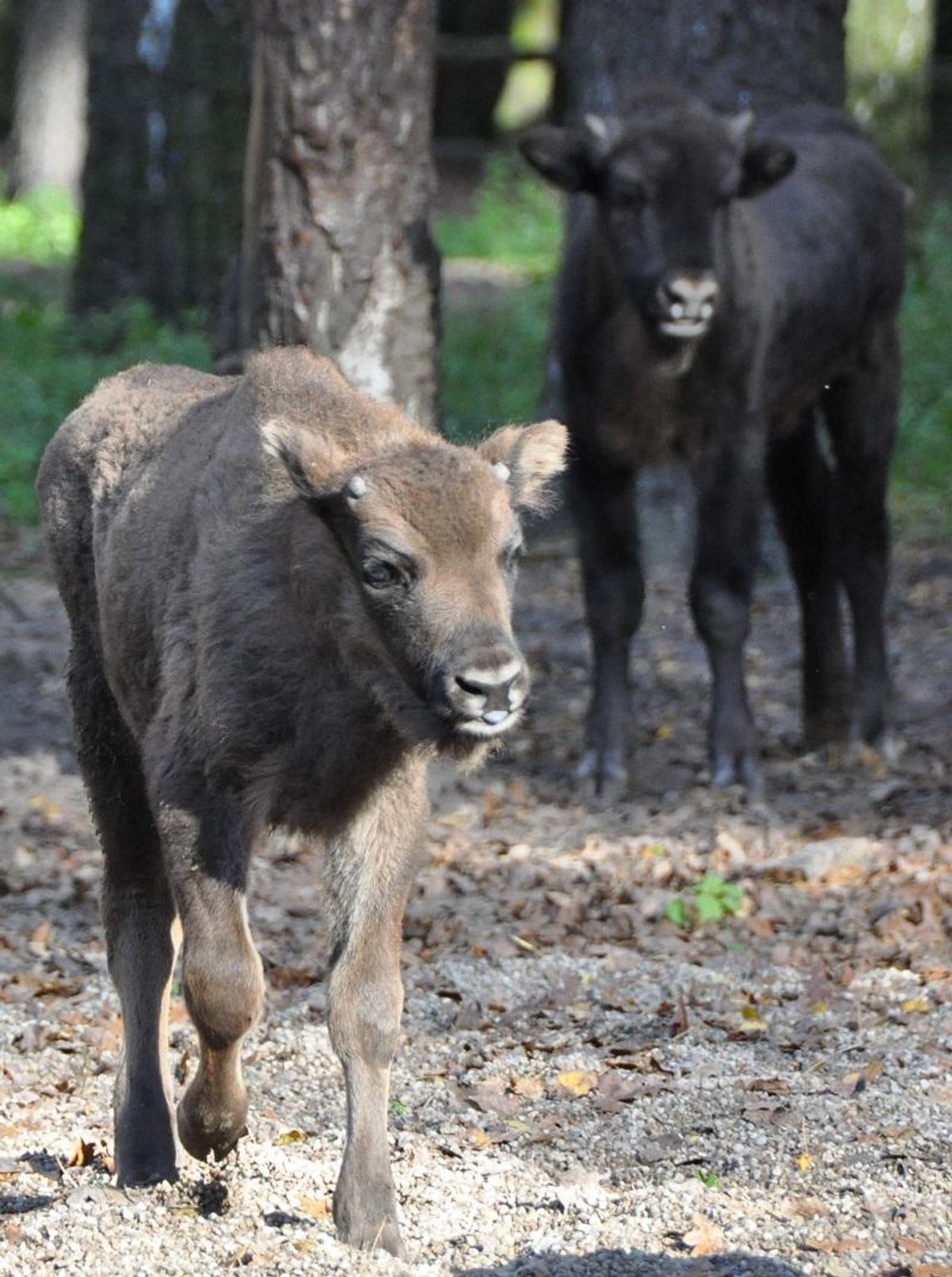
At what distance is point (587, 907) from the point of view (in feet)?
25.8

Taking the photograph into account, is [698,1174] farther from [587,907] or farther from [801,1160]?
[587,907]

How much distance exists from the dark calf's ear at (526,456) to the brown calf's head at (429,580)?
13 centimetres

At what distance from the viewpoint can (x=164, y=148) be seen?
18.3m

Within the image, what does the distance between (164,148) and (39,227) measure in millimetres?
8050

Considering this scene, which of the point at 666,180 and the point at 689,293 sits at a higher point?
the point at 666,180

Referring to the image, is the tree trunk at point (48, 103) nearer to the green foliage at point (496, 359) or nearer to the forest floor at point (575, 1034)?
the green foliage at point (496, 359)

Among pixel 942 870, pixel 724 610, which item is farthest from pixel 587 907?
pixel 724 610

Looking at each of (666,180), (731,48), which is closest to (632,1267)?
(666,180)

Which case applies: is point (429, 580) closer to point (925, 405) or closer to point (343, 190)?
point (343, 190)

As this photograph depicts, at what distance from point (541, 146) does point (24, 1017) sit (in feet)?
16.2

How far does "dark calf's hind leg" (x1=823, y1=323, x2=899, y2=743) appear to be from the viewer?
10.4 metres

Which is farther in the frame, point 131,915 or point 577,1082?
point 577,1082

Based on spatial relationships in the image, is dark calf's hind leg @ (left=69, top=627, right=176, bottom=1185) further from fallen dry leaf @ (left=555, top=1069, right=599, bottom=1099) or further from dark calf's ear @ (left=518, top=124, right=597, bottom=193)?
dark calf's ear @ (left=518, top=124, right=597, bottom=193)

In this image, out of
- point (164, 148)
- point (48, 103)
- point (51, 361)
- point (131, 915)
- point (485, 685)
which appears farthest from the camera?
point (48, 103)
